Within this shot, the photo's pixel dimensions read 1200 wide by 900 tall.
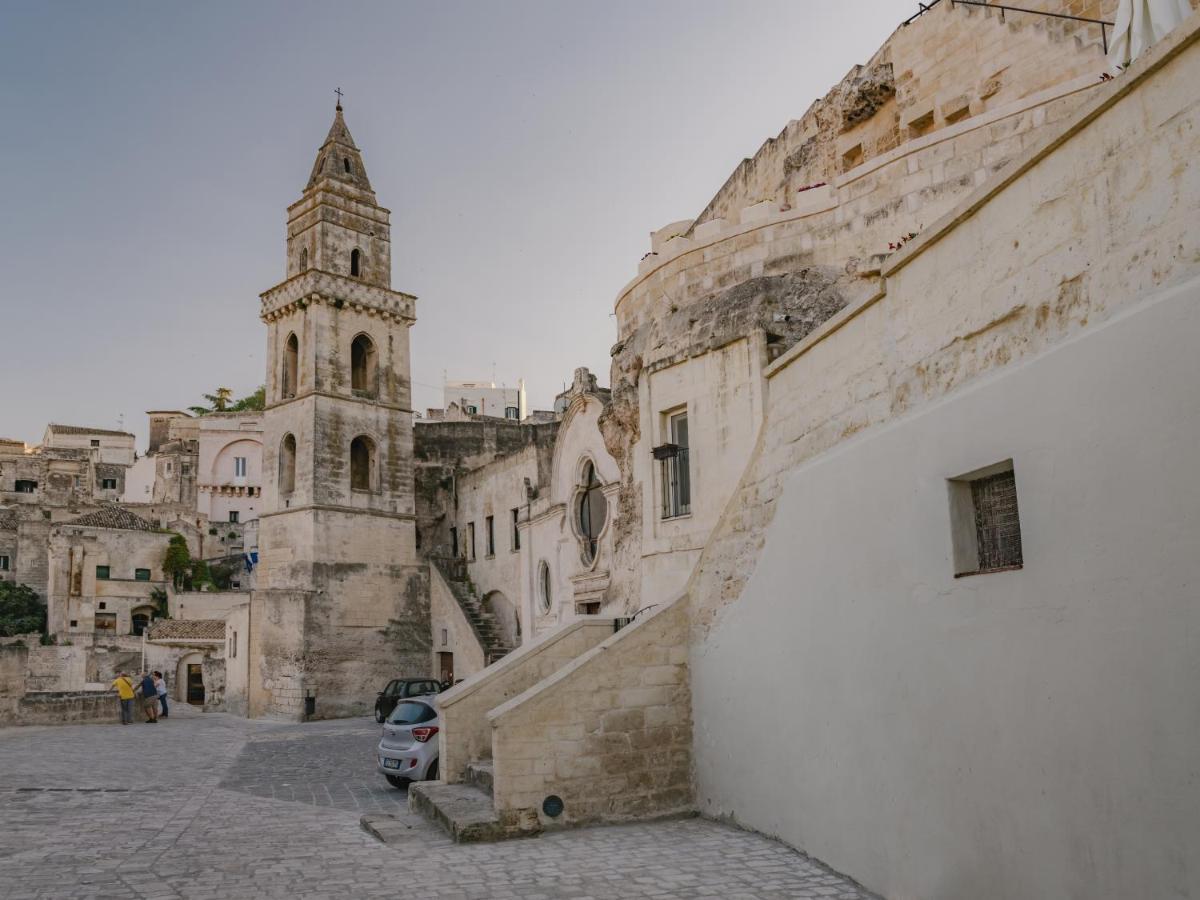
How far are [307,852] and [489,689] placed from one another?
2733mm

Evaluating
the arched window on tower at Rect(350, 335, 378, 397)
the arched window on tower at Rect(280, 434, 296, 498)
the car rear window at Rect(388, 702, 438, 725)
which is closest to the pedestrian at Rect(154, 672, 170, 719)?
the arched window on tower at Rect(280, 434, 296, 498)

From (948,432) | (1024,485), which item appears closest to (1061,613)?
(1024,485)

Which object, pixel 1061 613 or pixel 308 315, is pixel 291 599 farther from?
pixel 1061 613

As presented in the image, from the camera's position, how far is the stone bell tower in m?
29.8

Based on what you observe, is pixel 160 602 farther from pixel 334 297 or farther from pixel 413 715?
pixel 413 715

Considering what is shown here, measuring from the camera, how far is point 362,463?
33.7 metres

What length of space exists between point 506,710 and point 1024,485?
532 cm

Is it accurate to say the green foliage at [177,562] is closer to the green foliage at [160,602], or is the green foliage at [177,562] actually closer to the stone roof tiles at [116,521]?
the green foliage at [160,602]

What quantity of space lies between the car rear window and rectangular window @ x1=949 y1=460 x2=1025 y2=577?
9203 millimetres

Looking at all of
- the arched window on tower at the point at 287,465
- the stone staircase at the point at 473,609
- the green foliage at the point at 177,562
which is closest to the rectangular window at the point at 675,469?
the stone staircase at the point at 473,609

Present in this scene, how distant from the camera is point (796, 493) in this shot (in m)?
8.45

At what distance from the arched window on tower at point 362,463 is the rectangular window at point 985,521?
27881 millimetres

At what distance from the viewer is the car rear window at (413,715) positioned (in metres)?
13.6

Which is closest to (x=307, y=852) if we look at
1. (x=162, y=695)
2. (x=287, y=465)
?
(x=162, y=695)
